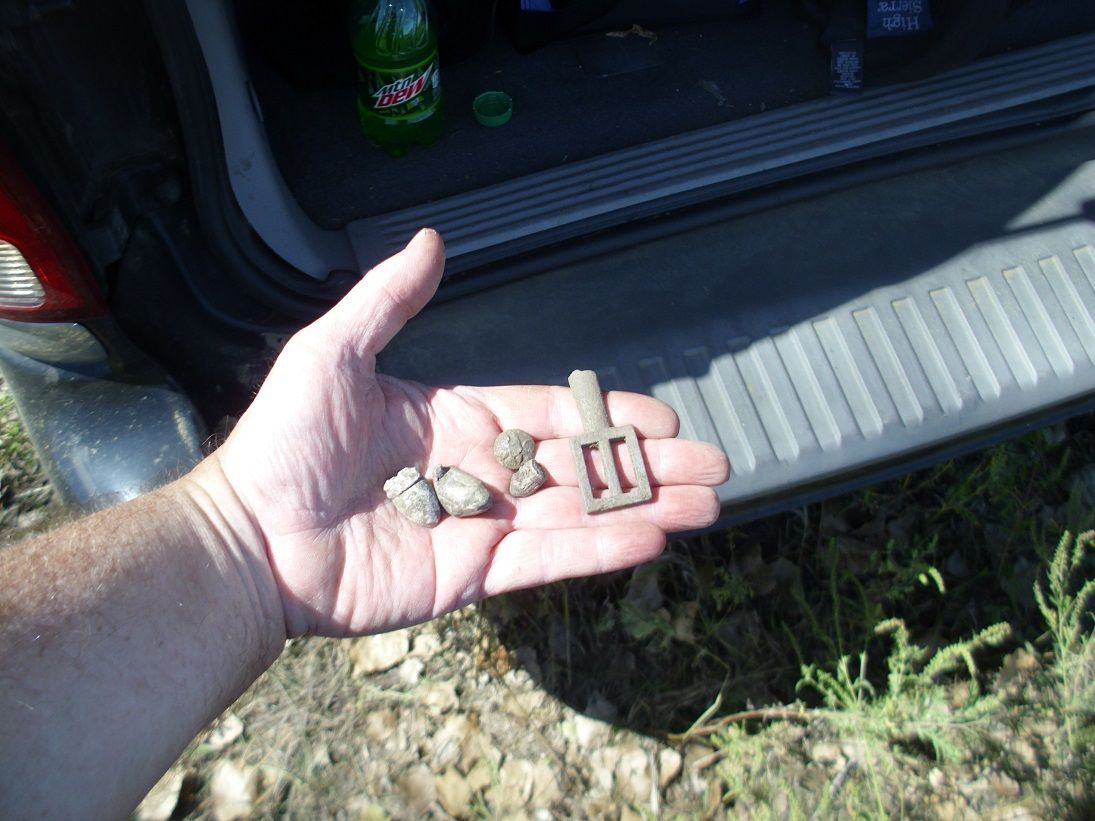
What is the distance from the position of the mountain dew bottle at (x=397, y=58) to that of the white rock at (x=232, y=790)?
1.68 meters

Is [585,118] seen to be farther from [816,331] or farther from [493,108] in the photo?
[816,331]

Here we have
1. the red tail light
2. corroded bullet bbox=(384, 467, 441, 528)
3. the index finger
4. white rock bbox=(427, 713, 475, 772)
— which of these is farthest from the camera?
white rock bbox=(427, 713, 475, 772)

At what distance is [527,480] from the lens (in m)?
1.87

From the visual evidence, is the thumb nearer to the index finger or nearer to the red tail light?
the index finger

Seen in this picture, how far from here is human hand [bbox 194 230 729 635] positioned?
5.66 feet

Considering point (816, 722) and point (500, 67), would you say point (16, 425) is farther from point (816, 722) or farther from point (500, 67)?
point (816, 722)

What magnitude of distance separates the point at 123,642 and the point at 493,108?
183 cm

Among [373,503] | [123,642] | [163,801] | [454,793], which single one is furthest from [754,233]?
[163,801]

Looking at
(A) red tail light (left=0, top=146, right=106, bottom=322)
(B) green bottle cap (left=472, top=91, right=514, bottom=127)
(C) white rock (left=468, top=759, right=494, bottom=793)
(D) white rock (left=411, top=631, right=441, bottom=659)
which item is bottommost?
(C) white rock (left=468, top=759, right=494, bottom=793)

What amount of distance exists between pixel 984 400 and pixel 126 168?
1.83 m

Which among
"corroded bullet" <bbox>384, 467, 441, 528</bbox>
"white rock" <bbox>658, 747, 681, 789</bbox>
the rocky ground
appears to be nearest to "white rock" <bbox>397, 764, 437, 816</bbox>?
the rocky ground

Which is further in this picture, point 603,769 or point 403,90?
point 403,90

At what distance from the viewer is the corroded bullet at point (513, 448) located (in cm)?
189

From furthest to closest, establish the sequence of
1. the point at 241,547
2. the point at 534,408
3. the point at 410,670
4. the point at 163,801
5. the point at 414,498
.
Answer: the point at 410,670, the point at 163,801, the point at 534,408, the point at 414,498, the point at 241,547
